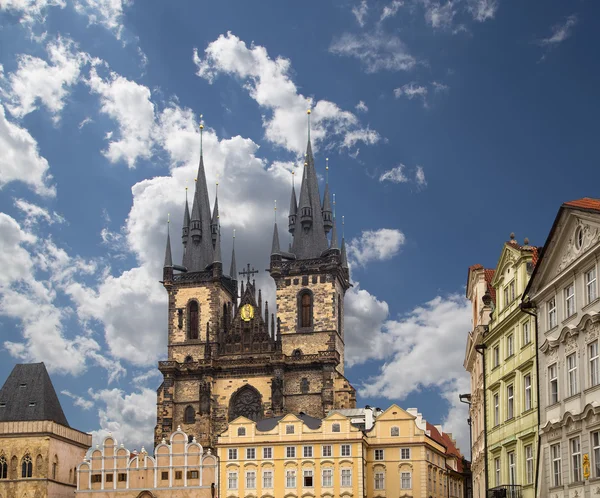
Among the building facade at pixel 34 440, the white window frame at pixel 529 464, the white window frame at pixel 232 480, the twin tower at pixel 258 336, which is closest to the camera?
the white window frame at pixel 529 464

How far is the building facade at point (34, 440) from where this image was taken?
7188 centimetres

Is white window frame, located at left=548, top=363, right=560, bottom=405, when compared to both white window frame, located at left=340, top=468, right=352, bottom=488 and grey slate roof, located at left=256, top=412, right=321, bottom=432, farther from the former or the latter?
A: grey slate roof, located at left=256, top=412, right=321, bottom=432

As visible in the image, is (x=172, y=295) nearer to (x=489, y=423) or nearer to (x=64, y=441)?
(x=64, y=441)

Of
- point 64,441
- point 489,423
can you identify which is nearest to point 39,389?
point 64,441

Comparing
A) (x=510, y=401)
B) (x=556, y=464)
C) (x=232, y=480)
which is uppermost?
(x=510, y=401)

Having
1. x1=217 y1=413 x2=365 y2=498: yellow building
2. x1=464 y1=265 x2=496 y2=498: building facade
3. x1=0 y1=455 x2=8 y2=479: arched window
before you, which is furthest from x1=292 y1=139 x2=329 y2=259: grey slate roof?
x1=464 y1=265 x2=496 y2=498: building facade

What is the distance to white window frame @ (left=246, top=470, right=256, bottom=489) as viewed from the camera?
67.1 metres

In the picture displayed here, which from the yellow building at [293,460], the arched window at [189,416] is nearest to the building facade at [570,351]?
the yellow building at [293,460]

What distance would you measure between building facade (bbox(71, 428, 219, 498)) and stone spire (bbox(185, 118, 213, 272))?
27011mm

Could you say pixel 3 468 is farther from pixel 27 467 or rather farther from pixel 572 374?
pixel 572 374

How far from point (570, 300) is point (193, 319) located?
70252 mm

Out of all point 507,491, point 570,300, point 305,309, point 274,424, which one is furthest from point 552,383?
point 305,309

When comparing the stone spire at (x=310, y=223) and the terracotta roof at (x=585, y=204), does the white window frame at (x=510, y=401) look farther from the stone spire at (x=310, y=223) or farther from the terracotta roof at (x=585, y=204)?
the stone spire at (x=310, y=223)

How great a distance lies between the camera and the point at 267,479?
67125mm
